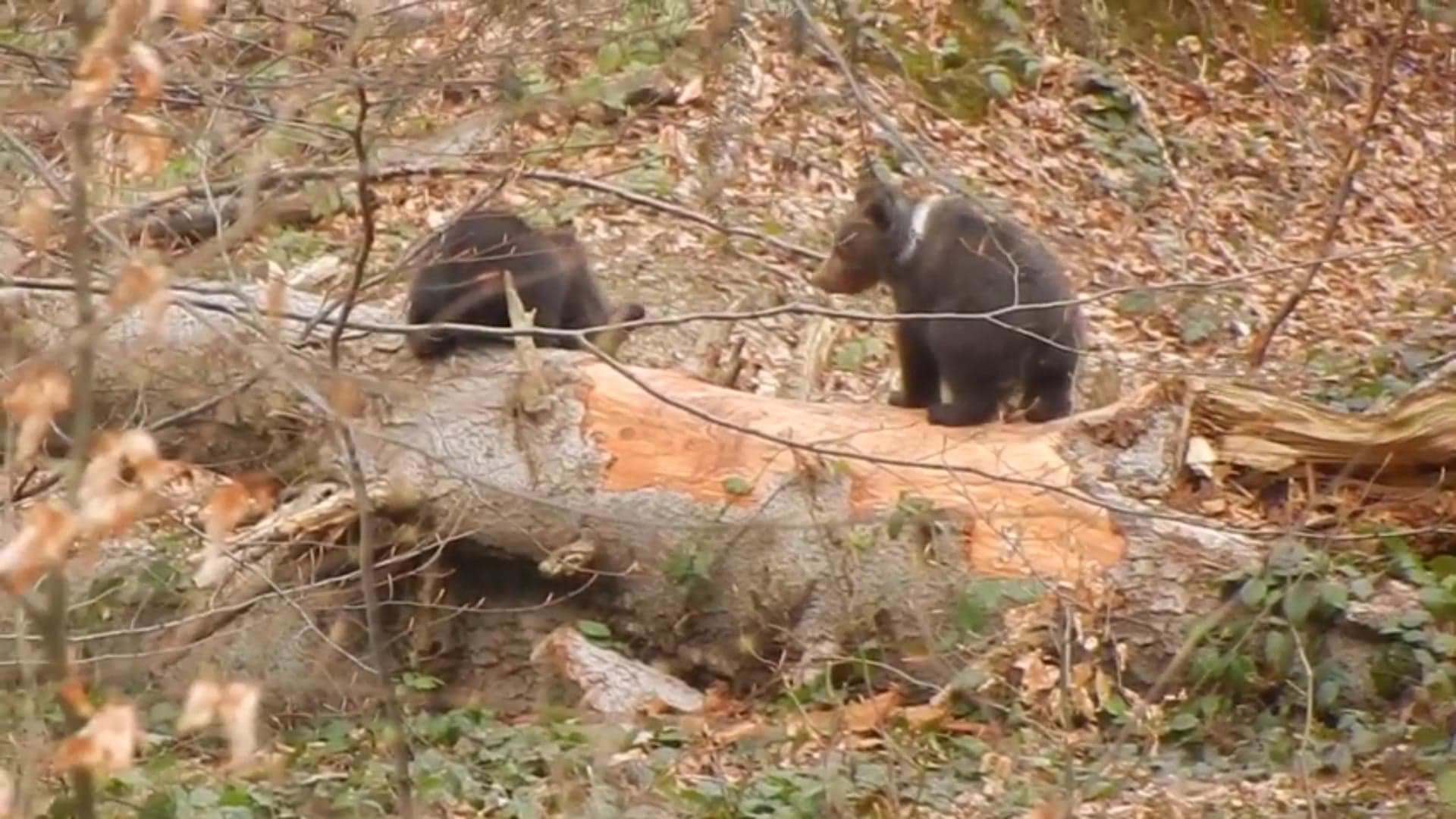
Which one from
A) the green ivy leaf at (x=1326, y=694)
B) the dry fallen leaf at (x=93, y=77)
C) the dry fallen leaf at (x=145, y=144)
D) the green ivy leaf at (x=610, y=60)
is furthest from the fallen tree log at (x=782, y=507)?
the dry fallen leaf at (x=93, y=77)

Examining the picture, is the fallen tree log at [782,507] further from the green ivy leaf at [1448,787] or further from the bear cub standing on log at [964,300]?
the green ivy leaf at [1448,787]

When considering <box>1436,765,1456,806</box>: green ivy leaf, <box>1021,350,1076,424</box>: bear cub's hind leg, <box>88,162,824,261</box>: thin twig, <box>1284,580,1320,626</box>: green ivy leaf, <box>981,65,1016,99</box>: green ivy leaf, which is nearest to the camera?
<box>88,162,824,261</box>: thin twig

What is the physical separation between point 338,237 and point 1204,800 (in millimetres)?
6076

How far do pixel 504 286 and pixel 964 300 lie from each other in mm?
1795

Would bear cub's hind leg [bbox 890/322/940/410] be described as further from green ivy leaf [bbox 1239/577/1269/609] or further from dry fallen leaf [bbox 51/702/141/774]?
dry fallen leaf [bbox 51/702/141/774]

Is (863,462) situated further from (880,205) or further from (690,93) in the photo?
(690,93)

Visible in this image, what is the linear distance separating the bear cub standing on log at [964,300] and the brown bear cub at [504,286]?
1.10m

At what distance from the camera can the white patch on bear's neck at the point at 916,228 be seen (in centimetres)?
890

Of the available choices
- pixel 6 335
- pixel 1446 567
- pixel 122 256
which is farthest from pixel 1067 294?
pixel 122 256

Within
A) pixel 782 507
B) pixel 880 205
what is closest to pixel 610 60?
pixel 880 205

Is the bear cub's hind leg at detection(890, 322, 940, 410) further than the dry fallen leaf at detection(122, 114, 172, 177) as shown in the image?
Yes

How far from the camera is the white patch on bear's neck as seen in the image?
8.90 m

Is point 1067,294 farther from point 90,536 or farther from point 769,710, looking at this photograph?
point 90,536

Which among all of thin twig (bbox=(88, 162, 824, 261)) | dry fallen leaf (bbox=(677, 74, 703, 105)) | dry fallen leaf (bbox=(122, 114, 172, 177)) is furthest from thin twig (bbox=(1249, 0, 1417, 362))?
dry fallen leaf (bbox=(122, 114, 172, 177))
